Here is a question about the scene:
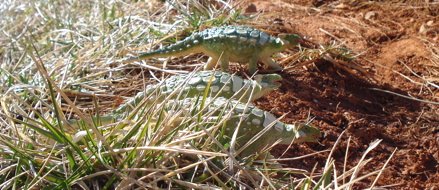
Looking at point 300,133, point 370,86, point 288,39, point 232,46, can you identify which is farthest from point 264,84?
point 370,86

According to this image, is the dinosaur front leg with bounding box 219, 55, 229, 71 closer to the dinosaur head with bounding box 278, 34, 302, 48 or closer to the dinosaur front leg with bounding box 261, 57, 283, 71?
the dinosaur front leg with bounding box 261, 57, 283, 71

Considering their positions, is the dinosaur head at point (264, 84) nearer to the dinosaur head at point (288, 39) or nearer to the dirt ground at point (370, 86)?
the dirt ground at point (370, 86)

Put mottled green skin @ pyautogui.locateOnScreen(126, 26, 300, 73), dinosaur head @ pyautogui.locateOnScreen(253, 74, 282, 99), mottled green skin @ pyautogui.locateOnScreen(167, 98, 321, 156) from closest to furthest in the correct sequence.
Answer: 1. mottled green skin @ pyautogui.locateOnScreen(167, 98, 321, 156)
2. dinosaur head @ pyautogui.locateOnScreen(253, 74, 282, 99)
3. mottled green skin @ pyautogui.locateOnScreen(126, 26, 300, 73)

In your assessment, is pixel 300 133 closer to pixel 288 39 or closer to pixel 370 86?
pixel 288 39

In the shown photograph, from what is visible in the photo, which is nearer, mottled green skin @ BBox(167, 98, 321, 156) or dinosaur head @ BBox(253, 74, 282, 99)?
mottled green skin @ BBox(167, 98, 321, 156)

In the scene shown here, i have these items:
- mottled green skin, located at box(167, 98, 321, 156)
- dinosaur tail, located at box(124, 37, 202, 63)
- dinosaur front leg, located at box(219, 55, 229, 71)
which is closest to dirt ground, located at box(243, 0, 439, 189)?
mottled green skin, located at box(167, 98, 321, 156)
